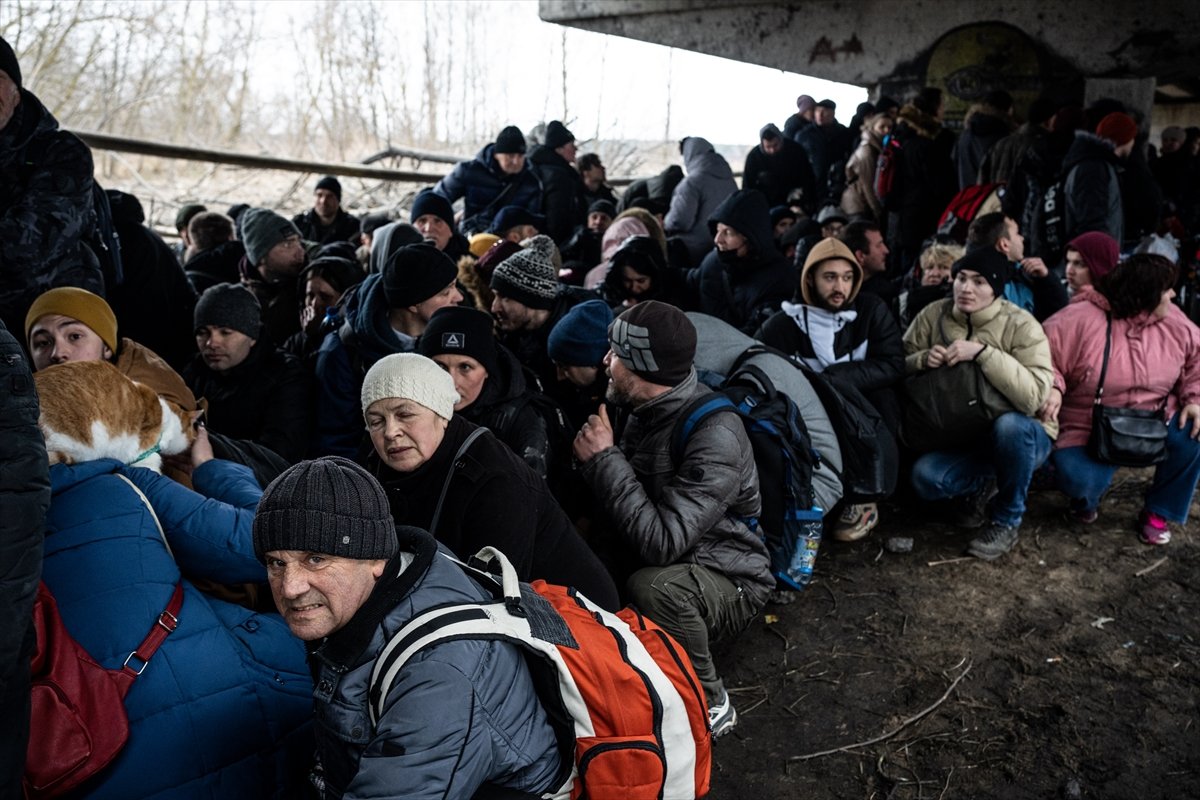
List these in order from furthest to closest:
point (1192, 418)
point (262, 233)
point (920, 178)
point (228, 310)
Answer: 1. point (920, 178)
2. point (262, 233)
3. point (1192, 418)
4. point (228, 310)

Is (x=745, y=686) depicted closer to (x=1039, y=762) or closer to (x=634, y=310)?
(x=1039, y=762)

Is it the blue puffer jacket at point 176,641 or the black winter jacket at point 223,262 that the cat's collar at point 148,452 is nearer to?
the blue puffer jacket at point 176,641

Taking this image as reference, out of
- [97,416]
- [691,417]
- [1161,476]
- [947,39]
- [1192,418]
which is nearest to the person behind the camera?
[97,416]

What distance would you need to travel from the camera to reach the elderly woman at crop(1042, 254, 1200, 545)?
459 cm

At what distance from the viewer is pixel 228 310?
3883 mm

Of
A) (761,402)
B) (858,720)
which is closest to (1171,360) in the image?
(761,402)

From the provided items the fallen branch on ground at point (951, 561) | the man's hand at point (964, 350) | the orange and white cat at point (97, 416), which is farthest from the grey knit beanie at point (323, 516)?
the man's hand at point (964, 350)

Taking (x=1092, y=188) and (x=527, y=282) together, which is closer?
(x=527, y=282)

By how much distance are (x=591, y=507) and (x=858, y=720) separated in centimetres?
136

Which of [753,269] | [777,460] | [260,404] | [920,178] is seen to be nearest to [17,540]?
[260,404]

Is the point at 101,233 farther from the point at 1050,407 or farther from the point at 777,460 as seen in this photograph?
the point at 1050,407

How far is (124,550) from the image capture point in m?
2.12

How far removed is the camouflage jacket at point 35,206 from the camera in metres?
3.60

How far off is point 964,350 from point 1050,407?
0.55 metres
